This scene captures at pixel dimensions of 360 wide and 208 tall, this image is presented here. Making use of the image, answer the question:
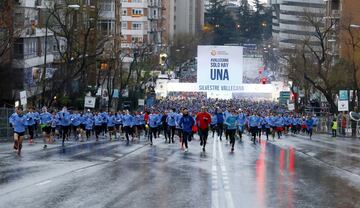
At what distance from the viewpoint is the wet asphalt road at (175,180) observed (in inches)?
655

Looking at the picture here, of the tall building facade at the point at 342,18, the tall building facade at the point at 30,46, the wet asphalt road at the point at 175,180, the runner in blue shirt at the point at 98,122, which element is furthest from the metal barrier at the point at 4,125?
the tall building facade at the point at 342,18

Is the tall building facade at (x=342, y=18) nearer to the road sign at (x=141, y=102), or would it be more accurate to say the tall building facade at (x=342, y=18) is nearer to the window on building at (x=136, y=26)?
the road sign at (x=141, y=102)

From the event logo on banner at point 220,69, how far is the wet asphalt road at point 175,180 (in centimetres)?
5613

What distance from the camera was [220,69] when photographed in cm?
8875

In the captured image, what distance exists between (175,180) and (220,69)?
68.5m

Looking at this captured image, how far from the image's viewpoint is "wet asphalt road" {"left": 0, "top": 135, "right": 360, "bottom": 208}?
16.6 metres

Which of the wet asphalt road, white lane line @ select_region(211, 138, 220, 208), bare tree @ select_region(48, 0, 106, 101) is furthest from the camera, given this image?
bare tree @ select_region(48, 0, 106, 101)

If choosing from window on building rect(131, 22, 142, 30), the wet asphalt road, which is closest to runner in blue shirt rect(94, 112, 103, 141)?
the wet asphalt road

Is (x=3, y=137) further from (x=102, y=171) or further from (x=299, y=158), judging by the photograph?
(x=102, y=171)

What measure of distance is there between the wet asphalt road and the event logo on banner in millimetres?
56131

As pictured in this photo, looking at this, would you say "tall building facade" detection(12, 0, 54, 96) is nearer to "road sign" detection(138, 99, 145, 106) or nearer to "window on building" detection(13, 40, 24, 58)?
"window on building" detection(13, 40, 24, 58)

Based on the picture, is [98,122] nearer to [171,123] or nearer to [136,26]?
[171,123]

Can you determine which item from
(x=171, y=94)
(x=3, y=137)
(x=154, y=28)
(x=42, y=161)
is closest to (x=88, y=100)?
(x=3, y=137)

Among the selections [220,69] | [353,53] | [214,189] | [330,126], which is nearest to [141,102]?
[220,69]
